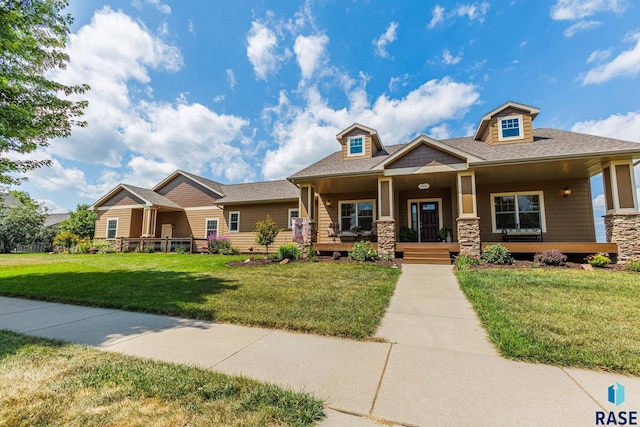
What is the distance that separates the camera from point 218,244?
1656 cm

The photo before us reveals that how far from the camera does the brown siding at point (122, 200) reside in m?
18.5

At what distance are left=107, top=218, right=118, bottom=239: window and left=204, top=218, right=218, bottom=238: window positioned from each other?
630 centimetres

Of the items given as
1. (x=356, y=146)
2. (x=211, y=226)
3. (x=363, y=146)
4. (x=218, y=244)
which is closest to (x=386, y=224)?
(x=363, y=146)

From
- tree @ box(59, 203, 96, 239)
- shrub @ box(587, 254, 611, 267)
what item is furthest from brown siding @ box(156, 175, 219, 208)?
shrub @ box(587, 254, 611, 267)

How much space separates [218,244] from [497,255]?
14.3 meters

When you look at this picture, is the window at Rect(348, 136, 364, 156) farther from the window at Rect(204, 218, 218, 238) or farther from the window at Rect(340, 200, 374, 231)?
the window at Rect(204, 218, 218, 238)

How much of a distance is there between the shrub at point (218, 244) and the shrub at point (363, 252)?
8722 millimetres

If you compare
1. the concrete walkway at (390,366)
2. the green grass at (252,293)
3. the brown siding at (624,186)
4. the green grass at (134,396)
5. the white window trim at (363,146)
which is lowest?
the concrete walkway at (390,366)

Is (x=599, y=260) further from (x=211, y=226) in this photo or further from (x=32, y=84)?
(x=211, y=226)

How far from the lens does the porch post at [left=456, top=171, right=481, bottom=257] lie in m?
10.1

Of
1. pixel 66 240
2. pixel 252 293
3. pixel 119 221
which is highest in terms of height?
pixel 119 221

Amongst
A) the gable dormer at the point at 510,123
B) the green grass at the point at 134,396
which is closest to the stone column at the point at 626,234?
the gable dormer at the point at 510,123

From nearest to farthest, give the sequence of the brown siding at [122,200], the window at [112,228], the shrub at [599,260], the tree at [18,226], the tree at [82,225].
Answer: the shrub at [599,260] → the brown siding at [122,200] → the window at [112,228] → the tree at [82,225] → the tree at [18,226]

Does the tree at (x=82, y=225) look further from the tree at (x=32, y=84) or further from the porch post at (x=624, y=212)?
the porch post at (x=624, y=212)
